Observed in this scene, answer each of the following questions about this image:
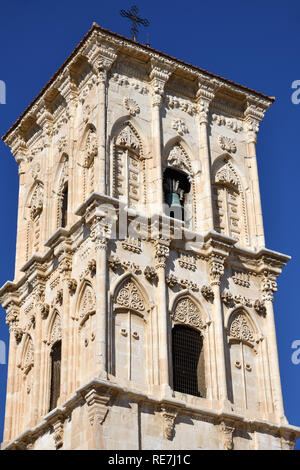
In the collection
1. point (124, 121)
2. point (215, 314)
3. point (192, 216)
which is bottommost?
point (215, 314)

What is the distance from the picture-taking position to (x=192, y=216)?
32.8 meters

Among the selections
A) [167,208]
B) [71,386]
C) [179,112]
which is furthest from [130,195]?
[71,386]

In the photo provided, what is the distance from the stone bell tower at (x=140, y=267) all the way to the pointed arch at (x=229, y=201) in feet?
0.15

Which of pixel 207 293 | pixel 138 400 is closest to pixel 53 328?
pixel 207 293

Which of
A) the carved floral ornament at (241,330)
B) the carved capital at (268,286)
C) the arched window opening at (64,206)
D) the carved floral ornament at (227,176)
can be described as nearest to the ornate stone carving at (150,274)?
the carved floral ornament at (241,330)

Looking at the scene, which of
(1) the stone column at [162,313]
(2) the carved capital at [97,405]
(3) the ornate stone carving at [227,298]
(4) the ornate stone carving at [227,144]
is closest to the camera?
(2) the carved capital at [97,405]

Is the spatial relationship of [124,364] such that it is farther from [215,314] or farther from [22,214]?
[22,214]

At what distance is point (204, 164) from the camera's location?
110 feet

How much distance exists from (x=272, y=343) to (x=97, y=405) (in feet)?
21.4

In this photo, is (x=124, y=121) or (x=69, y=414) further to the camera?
(x=124, y=121)

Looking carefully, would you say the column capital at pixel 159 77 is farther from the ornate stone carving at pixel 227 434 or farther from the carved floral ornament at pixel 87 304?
the ornate stone carving at pixel 227 434

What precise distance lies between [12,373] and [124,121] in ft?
26.5

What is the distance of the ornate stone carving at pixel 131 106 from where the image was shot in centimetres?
3294
